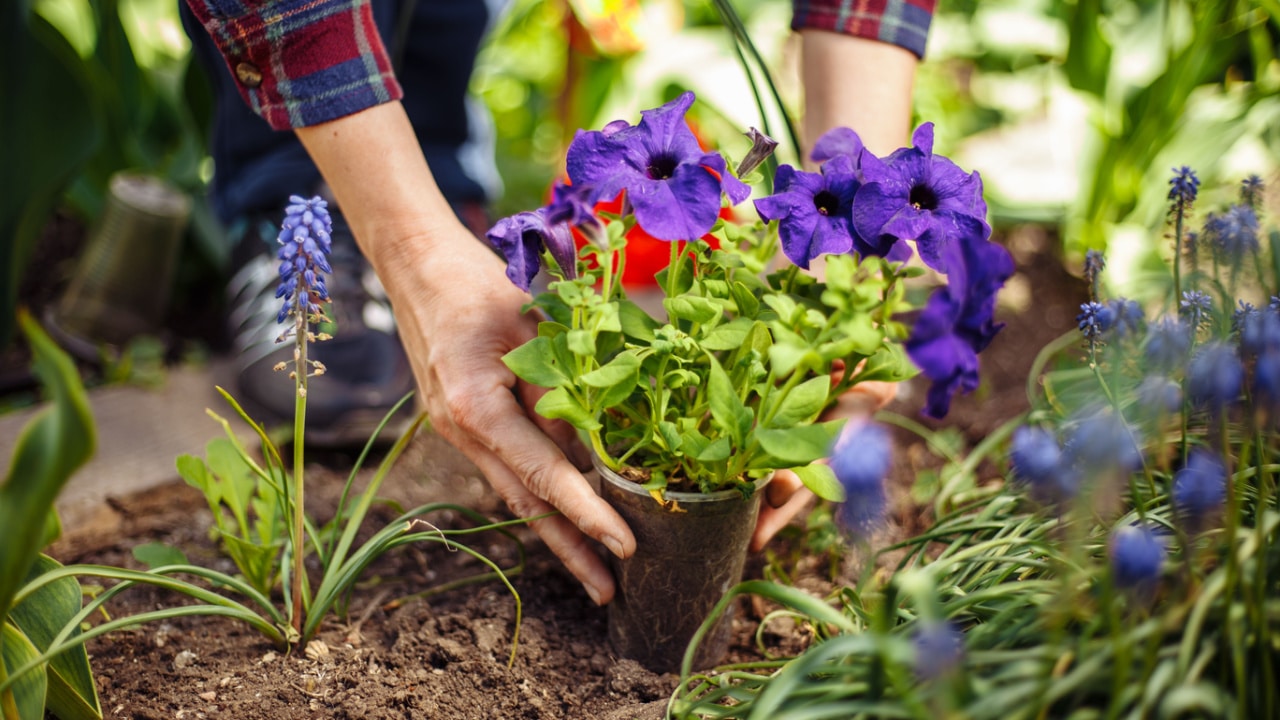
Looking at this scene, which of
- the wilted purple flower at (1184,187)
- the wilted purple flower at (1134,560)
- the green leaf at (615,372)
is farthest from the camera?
the wilted purple flower at (1184,187)

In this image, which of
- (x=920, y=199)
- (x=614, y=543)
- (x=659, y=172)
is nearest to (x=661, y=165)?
(x=659, y=172)

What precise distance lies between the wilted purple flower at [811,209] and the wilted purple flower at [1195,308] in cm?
34

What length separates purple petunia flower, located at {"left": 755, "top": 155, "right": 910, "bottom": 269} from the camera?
0.85 m

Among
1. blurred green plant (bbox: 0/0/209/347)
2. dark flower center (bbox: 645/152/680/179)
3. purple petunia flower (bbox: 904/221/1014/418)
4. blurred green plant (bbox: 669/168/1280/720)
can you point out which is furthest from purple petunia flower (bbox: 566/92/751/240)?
blurred green plant (bbox: 0/0/209/347)

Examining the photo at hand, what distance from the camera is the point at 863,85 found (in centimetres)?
127

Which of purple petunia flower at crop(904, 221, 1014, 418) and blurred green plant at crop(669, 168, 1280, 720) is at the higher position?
purple petunia flower at crop(904, 221, 1014, 418)

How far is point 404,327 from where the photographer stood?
43.7 inches

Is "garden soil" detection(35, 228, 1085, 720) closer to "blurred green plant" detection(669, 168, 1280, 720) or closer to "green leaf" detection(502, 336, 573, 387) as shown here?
"blurred green plant" detection(669, 168, 1280, 720)

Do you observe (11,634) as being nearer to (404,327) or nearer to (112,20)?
(404,327)

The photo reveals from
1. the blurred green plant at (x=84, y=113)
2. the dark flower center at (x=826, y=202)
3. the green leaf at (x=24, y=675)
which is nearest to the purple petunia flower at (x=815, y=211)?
the dark flower center at (x=826, y=202)

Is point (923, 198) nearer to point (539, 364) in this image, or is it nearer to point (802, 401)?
point (802, 401)

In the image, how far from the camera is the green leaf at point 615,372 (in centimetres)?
82

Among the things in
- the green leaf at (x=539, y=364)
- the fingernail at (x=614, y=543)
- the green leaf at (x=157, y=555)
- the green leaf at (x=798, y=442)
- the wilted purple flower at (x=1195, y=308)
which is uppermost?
the wilted purple flower at (x=1195, y=308)

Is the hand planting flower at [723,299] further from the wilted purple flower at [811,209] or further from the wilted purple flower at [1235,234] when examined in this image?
the wilted purple flower at [1235,234]
